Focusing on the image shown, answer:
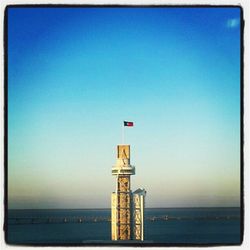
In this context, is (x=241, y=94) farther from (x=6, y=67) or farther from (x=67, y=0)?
(x=6, y=67)

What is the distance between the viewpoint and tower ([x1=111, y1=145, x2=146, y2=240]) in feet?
23.7

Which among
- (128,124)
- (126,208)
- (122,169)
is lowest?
(126,208)

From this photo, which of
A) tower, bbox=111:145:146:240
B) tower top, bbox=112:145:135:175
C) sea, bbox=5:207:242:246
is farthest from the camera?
tower, bbox=111:145:146:240

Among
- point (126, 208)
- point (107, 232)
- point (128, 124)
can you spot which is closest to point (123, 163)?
point (126, 208)

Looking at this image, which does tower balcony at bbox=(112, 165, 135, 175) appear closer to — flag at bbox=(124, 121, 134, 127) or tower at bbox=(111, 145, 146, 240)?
tower at bbox=(111, 145, 146, 240)

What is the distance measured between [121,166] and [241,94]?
3.59 m

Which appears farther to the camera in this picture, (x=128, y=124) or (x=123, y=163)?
(x=123, y=163)

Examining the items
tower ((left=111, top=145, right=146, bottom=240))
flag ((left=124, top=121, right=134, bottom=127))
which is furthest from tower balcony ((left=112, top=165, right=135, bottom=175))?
flag ((left=124, top=121, right=134, bottom=127))

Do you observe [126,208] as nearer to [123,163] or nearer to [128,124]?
[123,163]

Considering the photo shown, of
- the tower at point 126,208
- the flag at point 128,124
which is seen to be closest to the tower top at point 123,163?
the tower at point 126,208

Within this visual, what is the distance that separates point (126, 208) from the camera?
741cm

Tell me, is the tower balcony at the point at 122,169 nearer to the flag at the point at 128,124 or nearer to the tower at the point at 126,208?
the tower at the point at 126,208

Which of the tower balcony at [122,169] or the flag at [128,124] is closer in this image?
the flag at [128,124]

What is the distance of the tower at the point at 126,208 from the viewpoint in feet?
23.7
